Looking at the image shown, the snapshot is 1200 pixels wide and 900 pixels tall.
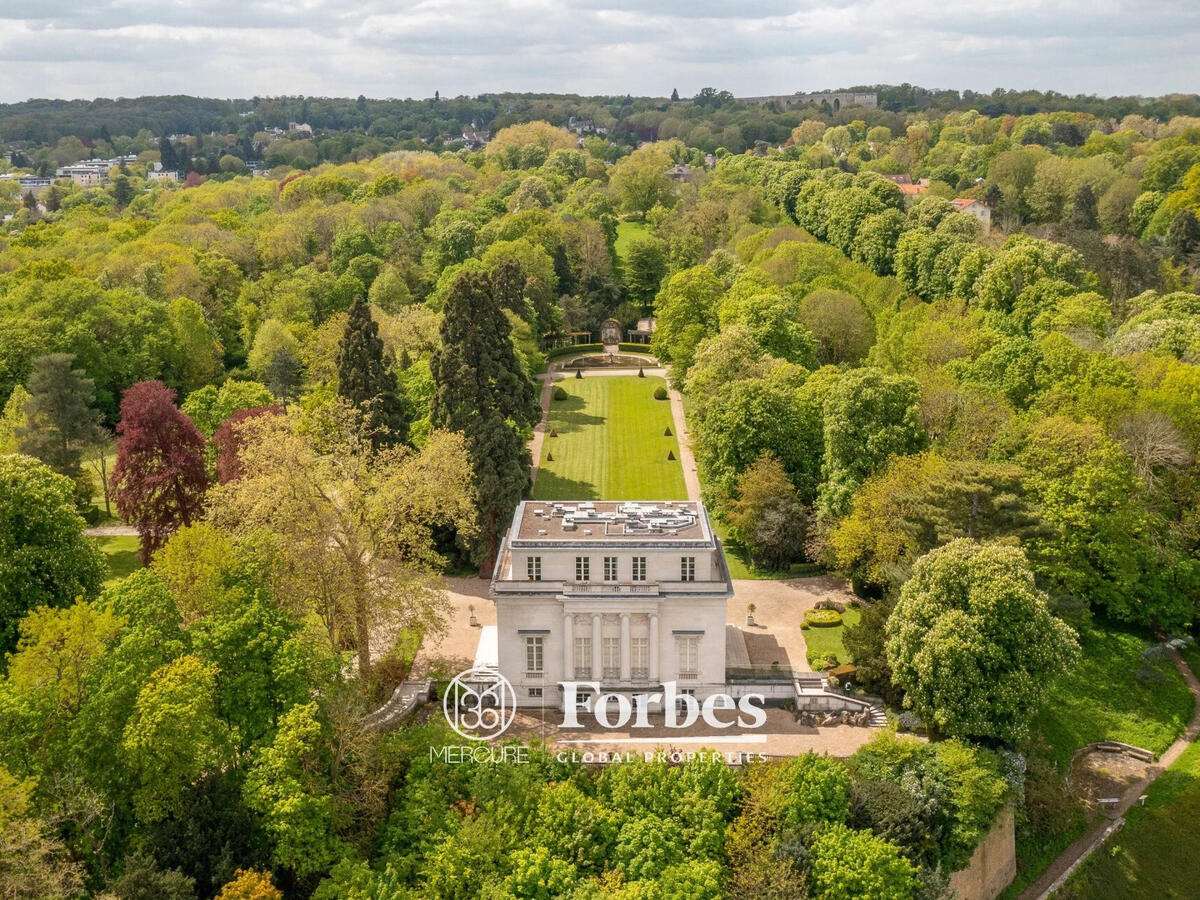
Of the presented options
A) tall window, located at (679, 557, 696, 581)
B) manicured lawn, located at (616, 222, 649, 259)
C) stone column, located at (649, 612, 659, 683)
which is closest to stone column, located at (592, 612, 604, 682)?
stone column, located at (649, 612, 659, 683)

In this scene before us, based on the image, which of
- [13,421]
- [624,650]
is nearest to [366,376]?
[624,650]

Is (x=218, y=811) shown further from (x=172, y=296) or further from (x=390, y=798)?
(x=172, y=296)

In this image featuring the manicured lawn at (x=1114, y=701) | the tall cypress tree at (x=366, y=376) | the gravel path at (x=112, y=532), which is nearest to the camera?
the manicured lawn at (x=1114, y=701)

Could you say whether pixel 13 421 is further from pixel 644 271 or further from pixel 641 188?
pixel 641 188

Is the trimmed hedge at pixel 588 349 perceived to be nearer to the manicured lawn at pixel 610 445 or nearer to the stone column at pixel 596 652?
the manicured lawn at pixel 610 445

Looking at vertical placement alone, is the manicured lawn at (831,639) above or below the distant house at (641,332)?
below

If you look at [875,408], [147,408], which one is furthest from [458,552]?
[875,408]

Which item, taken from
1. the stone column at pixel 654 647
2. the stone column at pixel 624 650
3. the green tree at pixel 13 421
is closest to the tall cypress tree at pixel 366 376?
the stone column at pixel 624 650

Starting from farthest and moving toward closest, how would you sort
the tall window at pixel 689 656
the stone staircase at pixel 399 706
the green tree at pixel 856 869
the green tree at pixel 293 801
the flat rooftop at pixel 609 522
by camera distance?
the flat rooftop at pixel 609 522 < the tall window at pixel 689 656 < the stone staircase at pixel 399 706 < the green tree at pixel 856 869 < the green tree at pixel 293 801
